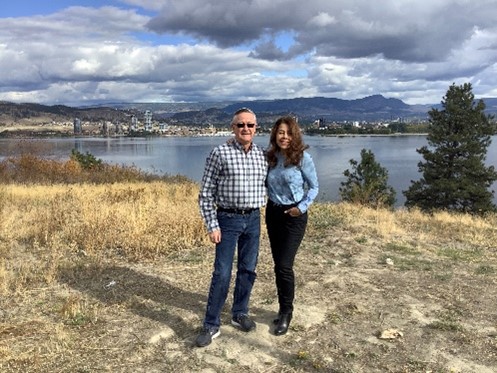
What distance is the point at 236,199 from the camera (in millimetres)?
3568

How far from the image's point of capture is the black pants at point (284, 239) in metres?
3.70

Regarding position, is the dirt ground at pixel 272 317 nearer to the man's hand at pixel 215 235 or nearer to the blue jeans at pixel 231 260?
the blue jeans at pixel 231 260

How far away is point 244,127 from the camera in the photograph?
351 centimetres

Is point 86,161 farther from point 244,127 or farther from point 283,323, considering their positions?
point 244,127

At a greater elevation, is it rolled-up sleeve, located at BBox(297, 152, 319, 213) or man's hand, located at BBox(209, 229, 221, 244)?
rolled-up sleeve, located at BBox(297, 152, 319, 213)

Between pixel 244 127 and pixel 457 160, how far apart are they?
24146 millimetres

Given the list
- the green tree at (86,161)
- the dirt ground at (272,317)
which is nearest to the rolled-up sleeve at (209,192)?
the dirt ground at (272,317)

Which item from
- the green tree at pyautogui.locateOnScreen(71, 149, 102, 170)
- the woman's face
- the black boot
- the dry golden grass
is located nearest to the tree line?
the green tree at pyautogui.locateOnScreen(71, 149, 102, 170)

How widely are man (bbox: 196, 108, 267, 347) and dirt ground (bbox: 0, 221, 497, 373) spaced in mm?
435

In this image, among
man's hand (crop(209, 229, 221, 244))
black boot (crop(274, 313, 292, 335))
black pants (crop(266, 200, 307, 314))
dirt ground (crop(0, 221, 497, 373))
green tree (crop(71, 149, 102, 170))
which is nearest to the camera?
dirt ground (crop(0, 221, 497, 373))

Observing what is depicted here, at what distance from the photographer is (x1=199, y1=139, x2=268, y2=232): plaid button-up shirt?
352 cm

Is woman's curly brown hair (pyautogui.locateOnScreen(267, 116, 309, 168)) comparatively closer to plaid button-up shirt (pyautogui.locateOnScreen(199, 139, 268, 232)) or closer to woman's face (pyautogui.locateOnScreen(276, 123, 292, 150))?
woman's face (pyautogui.locateOnScreen(276, 123, 292, 150))

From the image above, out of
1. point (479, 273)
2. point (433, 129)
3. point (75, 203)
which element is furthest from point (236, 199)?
point (433, 129)

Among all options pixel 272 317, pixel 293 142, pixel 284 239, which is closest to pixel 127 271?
pixel 272 317
